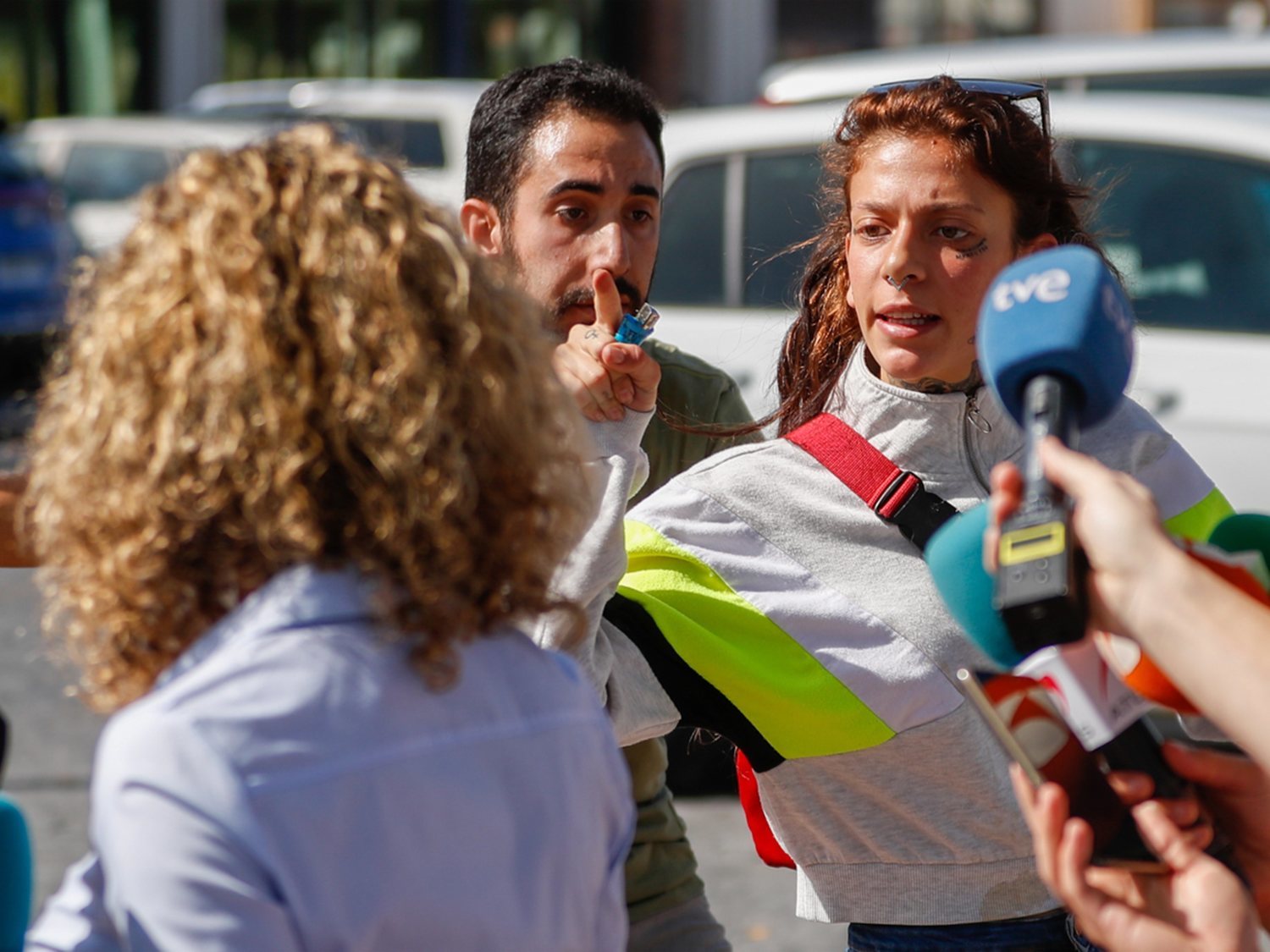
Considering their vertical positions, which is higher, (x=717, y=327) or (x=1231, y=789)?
(x=1231, y=789)

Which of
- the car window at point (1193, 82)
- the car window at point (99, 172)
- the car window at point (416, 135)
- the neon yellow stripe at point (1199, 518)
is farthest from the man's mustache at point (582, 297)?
the car window at point (99, 172)

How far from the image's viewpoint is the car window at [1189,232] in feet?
16.8

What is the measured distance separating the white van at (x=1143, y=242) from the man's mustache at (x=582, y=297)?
191cm

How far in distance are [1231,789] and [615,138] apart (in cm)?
172

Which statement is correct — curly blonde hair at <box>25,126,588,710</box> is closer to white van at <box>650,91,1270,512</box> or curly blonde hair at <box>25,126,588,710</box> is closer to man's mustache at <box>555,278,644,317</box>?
man's mustache at <box>555,278,644,317</box>

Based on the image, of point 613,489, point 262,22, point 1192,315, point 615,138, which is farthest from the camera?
point 262,22

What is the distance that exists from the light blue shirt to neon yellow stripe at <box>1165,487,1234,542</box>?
108 cm

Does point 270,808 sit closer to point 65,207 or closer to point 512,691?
point 512,691

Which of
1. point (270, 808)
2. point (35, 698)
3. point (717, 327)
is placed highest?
point (270, 808)

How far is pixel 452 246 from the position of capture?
4.92 feet

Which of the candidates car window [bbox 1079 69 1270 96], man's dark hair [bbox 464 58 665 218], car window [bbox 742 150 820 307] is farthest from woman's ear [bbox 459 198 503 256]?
car window [bbox 1079 69 1270 96]

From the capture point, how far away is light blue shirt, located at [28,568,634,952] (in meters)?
1.29

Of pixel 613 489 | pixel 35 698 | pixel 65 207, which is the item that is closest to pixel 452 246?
pixel 613 489

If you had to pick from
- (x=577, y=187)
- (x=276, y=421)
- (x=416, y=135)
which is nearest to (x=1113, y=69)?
(x=416, y=135)
